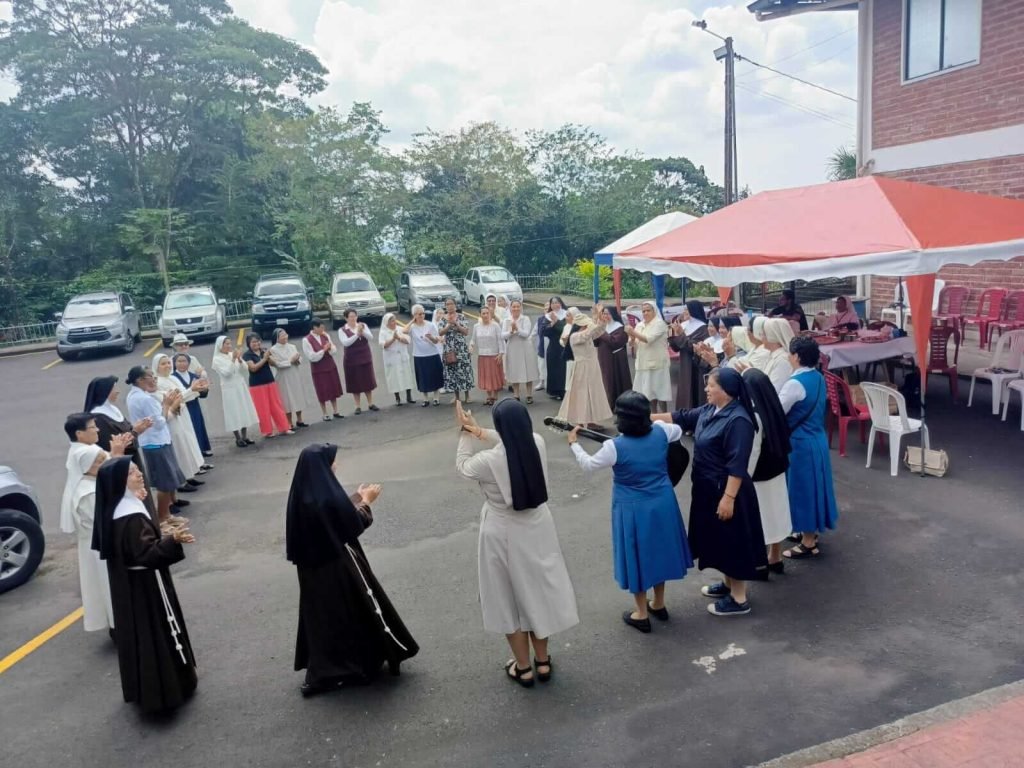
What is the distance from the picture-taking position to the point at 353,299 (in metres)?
21.6

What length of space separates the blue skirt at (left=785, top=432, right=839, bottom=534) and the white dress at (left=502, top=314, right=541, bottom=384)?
20.7ft

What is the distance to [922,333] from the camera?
7203mm

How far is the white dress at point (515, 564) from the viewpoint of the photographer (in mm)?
4141

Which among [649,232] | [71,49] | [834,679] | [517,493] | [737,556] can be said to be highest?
[71,49]

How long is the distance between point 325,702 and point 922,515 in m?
5.23

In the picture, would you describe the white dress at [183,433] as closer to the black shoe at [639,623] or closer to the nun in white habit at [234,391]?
the nun in white habit at [234,391]

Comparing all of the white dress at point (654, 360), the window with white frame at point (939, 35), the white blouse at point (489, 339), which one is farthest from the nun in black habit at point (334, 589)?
the window with white frame at point (939, 35)

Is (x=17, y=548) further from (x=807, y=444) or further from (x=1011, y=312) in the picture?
(x=1011, y=312)

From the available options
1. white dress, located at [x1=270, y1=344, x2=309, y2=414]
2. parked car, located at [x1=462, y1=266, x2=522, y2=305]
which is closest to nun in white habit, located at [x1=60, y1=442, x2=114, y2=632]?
white dress, located at [x1=270, y1=344, x2=309, y2=414]

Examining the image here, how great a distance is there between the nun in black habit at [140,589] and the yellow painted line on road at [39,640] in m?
1.40

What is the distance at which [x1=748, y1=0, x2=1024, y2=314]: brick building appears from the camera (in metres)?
11.9

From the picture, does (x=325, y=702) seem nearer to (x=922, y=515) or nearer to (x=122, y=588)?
(x=122, y=588)

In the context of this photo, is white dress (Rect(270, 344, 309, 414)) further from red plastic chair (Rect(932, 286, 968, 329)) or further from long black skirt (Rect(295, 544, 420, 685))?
red plastic chair (Rect(932, 286, 968, 329))

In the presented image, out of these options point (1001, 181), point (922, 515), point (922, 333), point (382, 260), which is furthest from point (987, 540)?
point (382, 260)
